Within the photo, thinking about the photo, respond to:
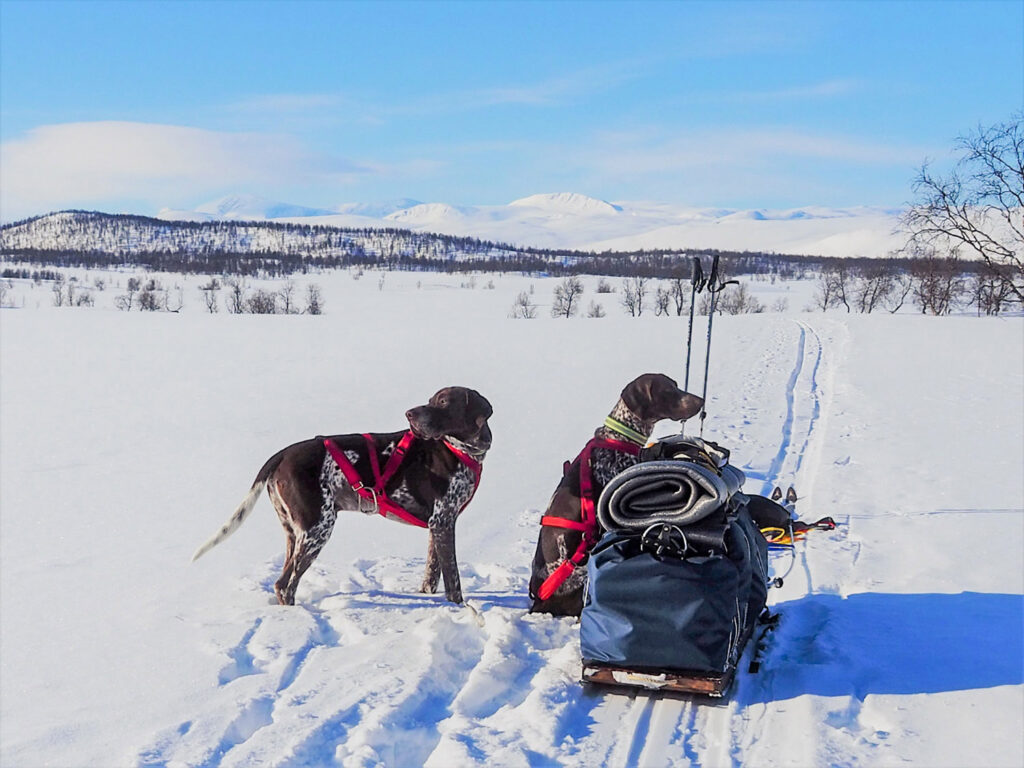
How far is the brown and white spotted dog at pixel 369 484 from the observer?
428 cm

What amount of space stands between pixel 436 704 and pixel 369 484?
1425 millimetres

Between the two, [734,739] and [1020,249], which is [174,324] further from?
[1020,249]

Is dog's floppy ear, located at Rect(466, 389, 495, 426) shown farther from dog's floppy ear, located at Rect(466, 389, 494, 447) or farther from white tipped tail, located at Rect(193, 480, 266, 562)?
white tipped tail, located at Rect(193, 480, 266, 562)

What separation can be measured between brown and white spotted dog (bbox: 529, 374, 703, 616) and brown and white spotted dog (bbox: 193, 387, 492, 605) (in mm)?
540

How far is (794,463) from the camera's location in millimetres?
8172

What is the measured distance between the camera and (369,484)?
430 cm

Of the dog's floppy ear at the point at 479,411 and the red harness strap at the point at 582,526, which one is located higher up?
the dog's floppy ear at the point at 479,411

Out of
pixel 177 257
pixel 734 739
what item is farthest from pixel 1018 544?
pixel 177 257

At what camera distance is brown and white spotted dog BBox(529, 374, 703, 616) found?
3898 mm

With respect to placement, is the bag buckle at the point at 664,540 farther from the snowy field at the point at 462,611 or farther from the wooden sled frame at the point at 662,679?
the snowy field at the point at 462,611

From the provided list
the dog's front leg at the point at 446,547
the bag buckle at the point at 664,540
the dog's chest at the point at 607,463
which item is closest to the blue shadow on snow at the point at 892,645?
the bag buckle at the point at 664,540

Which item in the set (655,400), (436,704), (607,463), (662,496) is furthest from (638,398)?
(436,704)

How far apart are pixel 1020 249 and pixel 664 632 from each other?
1235 inches

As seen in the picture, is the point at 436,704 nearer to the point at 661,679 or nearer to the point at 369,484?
the point at 661,679
